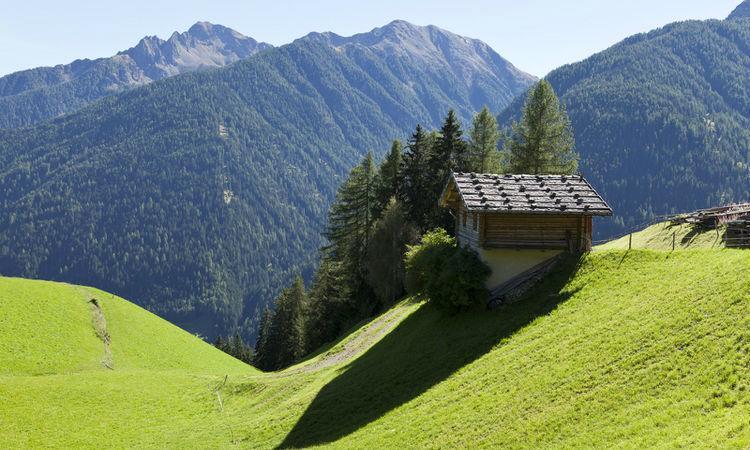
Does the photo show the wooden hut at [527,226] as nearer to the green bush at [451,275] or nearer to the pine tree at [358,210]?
the green bush at [451,275]

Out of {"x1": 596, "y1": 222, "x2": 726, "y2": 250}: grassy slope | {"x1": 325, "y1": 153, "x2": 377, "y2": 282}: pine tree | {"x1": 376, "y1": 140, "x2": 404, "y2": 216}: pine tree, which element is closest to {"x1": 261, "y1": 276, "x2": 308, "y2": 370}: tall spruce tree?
{"x1": 325, "y1": 153, "x2": 377, "y2": 282}: pine tree

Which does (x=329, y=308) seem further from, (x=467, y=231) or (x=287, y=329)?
(x=467, y=231)

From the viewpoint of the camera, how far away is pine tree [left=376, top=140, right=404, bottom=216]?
66375mm

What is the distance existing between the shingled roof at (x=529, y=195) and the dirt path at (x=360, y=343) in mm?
12625

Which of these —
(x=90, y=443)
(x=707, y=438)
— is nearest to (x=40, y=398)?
(x=90, y=443)

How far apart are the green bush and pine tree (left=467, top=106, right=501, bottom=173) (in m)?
30.1

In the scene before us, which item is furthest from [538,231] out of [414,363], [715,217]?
[715,217]

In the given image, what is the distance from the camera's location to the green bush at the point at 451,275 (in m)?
31.2

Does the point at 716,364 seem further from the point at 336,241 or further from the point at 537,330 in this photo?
the point at 336,241

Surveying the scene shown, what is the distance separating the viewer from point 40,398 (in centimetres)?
3797

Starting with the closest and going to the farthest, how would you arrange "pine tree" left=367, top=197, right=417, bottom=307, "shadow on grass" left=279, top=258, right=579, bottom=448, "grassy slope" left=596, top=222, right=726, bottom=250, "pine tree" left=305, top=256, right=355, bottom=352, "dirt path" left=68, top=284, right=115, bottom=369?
"shadow on grass" left=279, top=258, right=579, bottom=448 → "grassy slope" left=596, top=222, right=726, bottom=250 → "dirt path" left=68, top=284, right=115, bottom=369 → "pine tree" left=367, top=197, right=417, bottom=307 → "pine tree" left=305, top=256, right=355, bottom=352

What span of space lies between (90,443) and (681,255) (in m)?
33.9

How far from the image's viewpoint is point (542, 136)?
58.5 metres

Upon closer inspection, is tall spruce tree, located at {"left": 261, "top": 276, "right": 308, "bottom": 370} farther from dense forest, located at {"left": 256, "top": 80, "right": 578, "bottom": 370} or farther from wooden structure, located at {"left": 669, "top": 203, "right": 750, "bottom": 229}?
wooden structure, located at {"left": 669, "top": 203, "right": 750, "bottom": 229}
